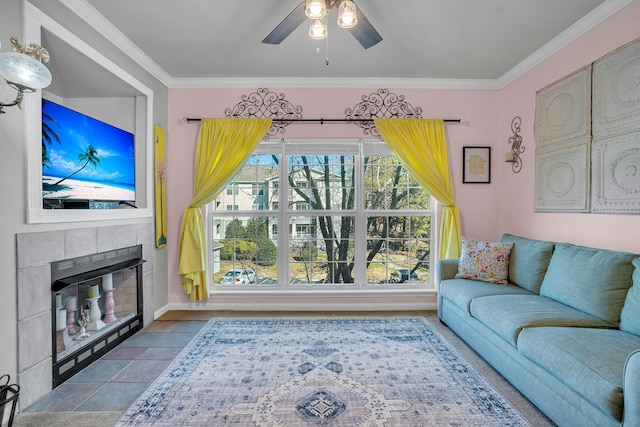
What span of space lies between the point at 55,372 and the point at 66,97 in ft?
8.07

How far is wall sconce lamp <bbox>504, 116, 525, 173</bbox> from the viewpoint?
332 cm

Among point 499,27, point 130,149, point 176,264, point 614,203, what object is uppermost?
point 499,27

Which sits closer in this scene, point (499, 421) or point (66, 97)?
point (499, 421)

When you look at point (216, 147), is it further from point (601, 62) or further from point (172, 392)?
point (601, 62)

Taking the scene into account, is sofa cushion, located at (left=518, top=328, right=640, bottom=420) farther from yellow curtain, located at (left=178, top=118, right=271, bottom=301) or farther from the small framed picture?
yellow curtain, located at (left=178, top=118, right=271, bottom=301)

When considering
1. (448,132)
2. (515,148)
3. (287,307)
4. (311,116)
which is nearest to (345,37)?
(311,116)

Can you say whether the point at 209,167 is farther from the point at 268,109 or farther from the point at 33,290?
the point at 33,290

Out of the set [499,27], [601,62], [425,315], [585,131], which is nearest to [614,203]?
[585,131]

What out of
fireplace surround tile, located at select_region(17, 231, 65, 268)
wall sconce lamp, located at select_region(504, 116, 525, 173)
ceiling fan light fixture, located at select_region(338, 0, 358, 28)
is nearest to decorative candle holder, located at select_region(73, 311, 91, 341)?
fireplace surround tile, located at select_region(17, 231, 65, 268)

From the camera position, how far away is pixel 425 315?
3.44 meters

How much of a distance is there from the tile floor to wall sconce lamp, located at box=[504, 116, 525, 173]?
365cm

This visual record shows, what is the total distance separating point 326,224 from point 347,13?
2317mm

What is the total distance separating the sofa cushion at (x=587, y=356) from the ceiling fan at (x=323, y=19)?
81.5 inches

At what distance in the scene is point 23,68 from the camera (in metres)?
1.51
